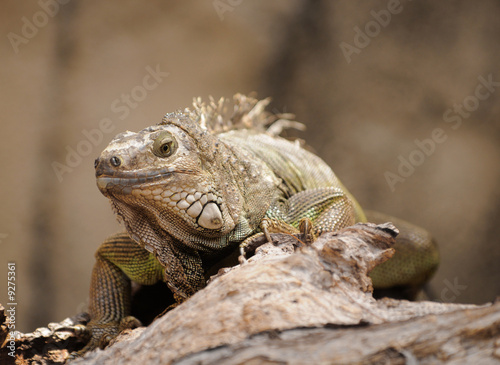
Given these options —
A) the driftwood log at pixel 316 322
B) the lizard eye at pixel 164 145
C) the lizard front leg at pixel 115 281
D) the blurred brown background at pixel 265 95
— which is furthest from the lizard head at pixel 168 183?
the blurred brown background at pixel 265 95

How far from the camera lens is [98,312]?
3320 mm

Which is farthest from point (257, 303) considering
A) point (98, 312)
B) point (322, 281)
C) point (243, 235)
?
point (98, 312)

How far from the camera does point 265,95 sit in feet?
23.5

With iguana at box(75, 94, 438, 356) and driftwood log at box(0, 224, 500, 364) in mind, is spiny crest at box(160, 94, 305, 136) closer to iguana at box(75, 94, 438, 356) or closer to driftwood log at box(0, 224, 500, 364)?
iguana at box(75, 94, 438, 356)

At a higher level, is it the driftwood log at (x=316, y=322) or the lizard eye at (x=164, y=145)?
the lizard eye at (x=164, y=145)

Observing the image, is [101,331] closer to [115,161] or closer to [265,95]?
[115,161]

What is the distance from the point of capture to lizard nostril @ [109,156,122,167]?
7.81 ft

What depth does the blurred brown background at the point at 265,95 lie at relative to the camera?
6473 millimetres

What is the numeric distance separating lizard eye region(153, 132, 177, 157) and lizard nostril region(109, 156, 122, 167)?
0.20 meters

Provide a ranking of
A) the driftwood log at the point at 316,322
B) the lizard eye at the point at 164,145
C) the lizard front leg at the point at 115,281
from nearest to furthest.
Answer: the driftwood log at the point at 316,322 → the lizard eye at the point at 164,145 → the lizard front leg at the point at 115,281

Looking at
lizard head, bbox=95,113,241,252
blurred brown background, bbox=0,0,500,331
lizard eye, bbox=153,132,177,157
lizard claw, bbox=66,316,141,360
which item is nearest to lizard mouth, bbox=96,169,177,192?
lizard head, bbox=95,113,241,252

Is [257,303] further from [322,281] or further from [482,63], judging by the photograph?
[482,63]

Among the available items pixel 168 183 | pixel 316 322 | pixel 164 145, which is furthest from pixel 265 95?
pixel 316 322

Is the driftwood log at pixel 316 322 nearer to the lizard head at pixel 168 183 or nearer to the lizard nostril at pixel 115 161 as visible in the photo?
the lizard head at pixel 168 183
